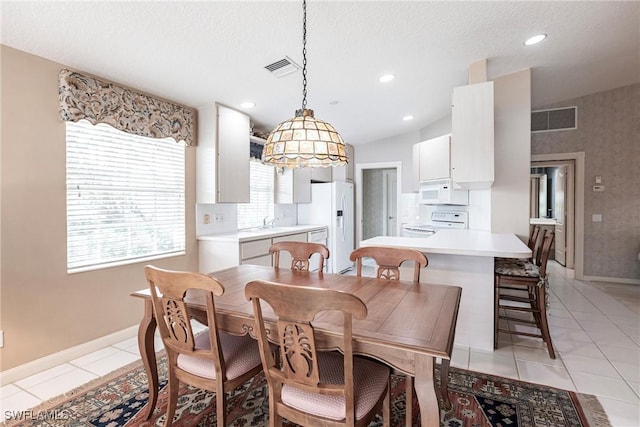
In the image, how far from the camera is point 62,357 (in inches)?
97.5

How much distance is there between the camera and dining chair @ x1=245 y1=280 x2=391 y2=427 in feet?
3.64

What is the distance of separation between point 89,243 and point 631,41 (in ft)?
17.7

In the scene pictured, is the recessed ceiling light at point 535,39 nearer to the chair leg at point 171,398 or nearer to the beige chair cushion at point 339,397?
the beige chair cushion at point 339,397

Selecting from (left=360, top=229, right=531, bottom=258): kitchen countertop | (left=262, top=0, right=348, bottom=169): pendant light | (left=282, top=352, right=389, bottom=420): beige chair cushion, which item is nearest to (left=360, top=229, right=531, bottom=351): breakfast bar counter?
(left=360, top=229, right=531, bottom=258): kitchen countertop

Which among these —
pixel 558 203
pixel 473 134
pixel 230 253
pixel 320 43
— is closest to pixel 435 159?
pixel 473 134

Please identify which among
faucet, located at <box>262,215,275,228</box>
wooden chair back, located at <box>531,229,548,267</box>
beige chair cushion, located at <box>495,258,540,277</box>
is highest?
faucet, located at <box>262,215,275,228</box>

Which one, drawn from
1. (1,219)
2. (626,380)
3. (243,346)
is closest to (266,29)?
(243,346)

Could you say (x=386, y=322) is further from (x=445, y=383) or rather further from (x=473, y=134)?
(x=473, y=134)

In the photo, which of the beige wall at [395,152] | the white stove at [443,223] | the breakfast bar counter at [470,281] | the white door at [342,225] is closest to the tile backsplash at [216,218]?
the white door at [342,225]

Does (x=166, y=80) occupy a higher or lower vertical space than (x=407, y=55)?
lower

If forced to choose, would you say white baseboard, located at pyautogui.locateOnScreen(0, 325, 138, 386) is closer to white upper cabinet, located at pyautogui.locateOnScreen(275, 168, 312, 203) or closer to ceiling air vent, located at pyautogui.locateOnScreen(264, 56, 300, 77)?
white upper cabinet, located at pyautogui.locateOnScreen(275, 168, 312, 203)

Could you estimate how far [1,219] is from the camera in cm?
215

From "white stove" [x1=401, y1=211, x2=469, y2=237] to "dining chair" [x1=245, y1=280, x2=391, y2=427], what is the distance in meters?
3.17

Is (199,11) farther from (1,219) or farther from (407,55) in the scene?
(1,219)
